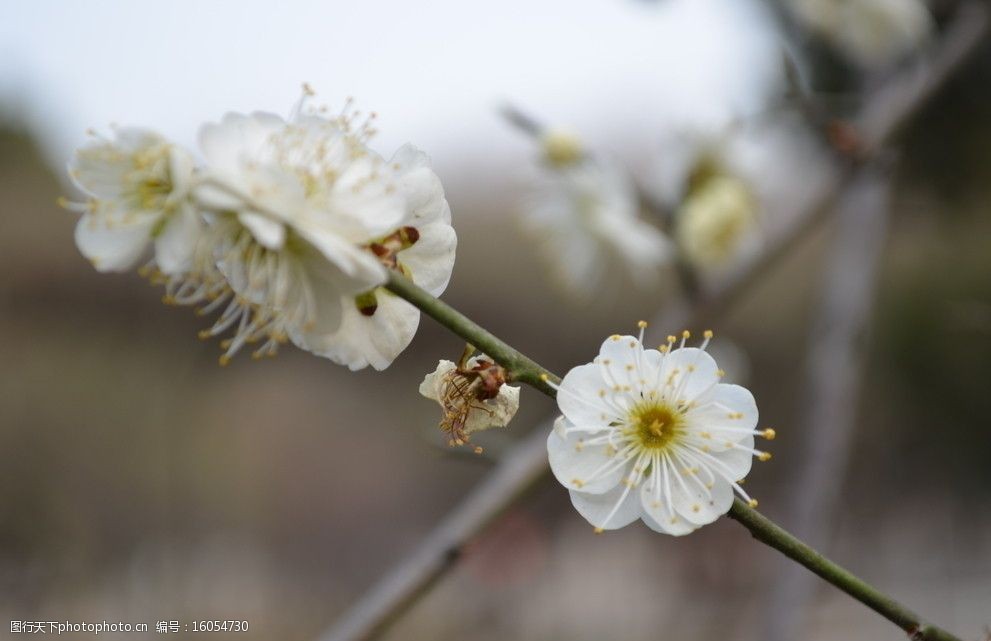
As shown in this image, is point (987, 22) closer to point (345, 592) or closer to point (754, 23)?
point (754, 23)

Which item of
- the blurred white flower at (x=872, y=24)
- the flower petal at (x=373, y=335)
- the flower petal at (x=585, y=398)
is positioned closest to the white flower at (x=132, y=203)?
the flower petal at (x=373, y=335)

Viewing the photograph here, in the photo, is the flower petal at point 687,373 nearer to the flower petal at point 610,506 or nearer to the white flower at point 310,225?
the flower petal at point 610,506

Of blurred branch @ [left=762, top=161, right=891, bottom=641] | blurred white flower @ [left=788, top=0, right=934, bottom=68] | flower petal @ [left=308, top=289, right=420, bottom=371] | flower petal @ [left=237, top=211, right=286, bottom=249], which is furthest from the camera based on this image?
blurred white flower @ [left=788, top=0, right=934, bottom=68]

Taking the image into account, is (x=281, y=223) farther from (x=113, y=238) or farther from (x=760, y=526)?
(x=760, y=526)

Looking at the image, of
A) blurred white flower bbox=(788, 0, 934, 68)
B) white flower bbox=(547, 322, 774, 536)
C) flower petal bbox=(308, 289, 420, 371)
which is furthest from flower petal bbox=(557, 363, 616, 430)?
blurred white flower bbox=(788, 0, 934, 68)

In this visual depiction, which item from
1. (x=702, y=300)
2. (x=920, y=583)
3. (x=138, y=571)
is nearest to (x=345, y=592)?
(x=138, y=571)

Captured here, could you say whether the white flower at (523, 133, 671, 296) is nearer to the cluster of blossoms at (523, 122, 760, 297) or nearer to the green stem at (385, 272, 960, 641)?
the cluster of blossoms at (523, 122, 760, 297)
